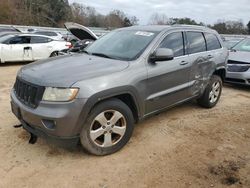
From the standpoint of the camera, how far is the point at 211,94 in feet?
19.7

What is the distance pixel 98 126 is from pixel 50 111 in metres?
0.68

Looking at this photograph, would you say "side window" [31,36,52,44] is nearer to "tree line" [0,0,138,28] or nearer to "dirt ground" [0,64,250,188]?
"dirt ground" [0,64,250,188]

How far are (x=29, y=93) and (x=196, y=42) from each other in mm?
3220

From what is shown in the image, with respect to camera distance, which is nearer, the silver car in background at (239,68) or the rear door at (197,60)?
the rear door at (197,60)

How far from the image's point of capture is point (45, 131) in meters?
3.59

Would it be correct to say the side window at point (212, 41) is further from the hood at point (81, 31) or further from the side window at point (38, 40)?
the side window at point (38, 40)

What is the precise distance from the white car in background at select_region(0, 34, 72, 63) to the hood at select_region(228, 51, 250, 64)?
24.6 ft

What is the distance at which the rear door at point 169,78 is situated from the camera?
439 cm

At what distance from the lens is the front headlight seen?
11.4 feet

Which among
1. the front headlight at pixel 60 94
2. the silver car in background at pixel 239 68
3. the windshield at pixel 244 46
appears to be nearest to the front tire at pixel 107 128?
the front headlight at pixel 60 94

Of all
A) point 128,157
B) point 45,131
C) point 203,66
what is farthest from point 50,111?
point 203,66

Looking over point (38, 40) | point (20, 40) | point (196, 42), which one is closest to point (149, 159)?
point (196, 42)

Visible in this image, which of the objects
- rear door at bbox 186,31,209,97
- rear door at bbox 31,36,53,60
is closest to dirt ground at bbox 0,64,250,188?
rear door at bbox 186,31,209,97

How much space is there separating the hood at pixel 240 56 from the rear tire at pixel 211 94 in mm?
2570
